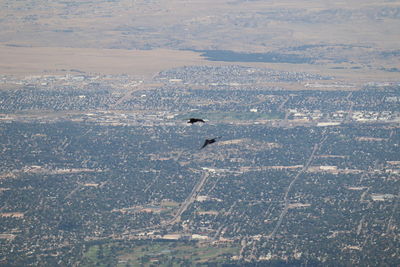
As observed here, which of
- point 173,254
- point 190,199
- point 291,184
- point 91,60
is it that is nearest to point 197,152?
point 291,184

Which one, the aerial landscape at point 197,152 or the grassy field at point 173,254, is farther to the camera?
the aerial landscape at point 197,152

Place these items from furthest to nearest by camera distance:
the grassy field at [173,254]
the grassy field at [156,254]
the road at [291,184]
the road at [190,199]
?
1. the road at [190,199]
2. the road at [291,184]
3. the grassy field at [173,254]
4. the grassy field at [156,254]

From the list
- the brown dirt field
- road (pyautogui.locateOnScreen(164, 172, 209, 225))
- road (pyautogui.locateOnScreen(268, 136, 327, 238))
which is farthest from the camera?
the brown dirt field

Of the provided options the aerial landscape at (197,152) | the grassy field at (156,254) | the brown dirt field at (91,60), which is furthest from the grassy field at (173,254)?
the brown dirt field at (91,60)

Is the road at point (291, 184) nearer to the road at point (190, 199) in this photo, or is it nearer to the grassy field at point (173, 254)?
the grassy field at point (173, 254)

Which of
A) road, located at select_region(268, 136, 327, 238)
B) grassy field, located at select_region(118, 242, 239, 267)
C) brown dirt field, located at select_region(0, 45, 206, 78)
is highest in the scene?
grassy field, located at select_region(118, 242, 239, 267)

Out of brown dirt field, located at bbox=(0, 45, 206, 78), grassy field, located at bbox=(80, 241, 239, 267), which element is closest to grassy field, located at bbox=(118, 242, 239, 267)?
grassy field, located at bbox=(80, 241, 239, 267)

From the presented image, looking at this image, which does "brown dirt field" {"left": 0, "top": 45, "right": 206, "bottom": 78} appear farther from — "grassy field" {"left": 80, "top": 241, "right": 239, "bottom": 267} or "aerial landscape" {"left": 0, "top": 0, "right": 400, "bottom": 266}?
"grassy field" {"left": 80, "top": 241, "right": 239, "bottom": 267}

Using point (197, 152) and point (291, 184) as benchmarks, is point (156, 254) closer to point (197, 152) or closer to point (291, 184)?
point (291, 184)
